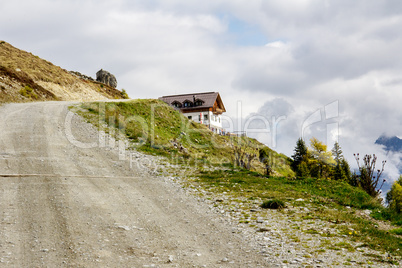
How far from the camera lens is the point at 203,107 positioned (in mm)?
80312

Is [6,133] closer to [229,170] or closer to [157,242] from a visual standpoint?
[229,170]

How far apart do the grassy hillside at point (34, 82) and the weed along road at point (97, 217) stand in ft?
82.4

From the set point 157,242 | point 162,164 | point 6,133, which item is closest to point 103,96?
point 6,133

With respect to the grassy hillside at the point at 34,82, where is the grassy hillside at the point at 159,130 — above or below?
below

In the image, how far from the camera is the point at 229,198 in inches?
630

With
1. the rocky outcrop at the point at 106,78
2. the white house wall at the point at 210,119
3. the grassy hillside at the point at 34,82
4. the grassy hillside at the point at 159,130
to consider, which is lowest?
the grassy hillside at the point at 159,130

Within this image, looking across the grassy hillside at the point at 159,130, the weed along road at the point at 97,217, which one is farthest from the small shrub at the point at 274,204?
the grassy hillside at the point at 159,130

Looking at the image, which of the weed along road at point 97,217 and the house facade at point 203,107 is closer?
the weed along road at point 97,217

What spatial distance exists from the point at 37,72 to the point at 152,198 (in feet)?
170

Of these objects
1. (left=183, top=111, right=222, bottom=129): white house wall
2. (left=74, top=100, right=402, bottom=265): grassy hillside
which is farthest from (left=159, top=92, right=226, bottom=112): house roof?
(left=74, top=100, right=402, bottom=265): grassy hillside

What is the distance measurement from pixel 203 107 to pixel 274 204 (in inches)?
2610

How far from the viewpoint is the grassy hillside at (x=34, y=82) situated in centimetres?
4484

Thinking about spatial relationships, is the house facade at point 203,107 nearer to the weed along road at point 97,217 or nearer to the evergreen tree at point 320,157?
the evergreen tree at point 320,157

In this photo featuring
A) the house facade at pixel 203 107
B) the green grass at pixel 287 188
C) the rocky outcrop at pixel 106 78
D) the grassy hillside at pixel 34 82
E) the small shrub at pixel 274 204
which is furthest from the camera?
the rocky outcrop at pixel 106 78
